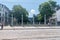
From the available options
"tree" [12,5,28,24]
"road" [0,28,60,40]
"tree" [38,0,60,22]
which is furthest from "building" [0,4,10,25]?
"road" [0,28,60,40]

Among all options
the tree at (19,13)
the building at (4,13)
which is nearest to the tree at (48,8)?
the tree at (19,13)

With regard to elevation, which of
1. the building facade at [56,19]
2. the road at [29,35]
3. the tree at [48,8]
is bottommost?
the road at [29,35]

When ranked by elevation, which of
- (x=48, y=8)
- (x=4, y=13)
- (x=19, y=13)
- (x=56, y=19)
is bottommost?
(x=56, y=19)

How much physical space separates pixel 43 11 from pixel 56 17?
26.8ft

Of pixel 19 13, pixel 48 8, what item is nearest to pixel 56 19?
pixel 48 8

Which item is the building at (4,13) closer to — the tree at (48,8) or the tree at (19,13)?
the tree at (19,13)

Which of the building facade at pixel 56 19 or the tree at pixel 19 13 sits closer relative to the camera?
the building facade at pixel 56 19

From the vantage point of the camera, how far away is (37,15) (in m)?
81.7

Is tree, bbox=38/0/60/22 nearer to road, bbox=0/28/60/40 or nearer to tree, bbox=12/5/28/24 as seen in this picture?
tree, bbox=12/5/28/24

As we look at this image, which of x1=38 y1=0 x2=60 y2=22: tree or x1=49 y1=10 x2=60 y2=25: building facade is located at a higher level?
x1=38 y1=0 x2=60 y2=22: tree

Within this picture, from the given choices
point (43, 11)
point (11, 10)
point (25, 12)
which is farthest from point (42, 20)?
point (11, 10)

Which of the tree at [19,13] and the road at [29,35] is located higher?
the tree at [19,13]

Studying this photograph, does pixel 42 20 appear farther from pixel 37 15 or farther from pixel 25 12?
pixel 25 12

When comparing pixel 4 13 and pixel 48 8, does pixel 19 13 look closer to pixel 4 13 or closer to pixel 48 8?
pixel 4 13
